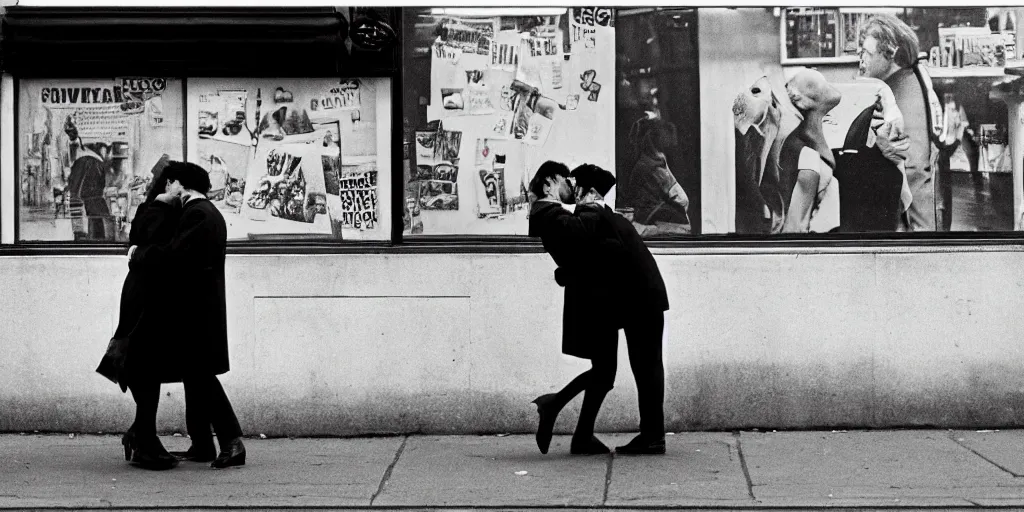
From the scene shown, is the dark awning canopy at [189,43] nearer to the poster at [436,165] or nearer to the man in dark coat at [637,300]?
the poster at [436,165]

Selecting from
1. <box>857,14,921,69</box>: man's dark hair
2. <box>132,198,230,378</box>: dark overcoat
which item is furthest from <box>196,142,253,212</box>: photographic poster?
<box>857,14,921,69</box>: man's dark hair

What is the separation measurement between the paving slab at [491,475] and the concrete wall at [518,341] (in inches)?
19.4

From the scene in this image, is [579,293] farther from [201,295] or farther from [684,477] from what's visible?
[201,295]

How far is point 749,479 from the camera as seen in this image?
23.8ft

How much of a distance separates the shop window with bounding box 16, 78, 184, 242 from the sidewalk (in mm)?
1401

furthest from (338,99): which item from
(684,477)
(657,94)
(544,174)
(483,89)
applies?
(684,477)

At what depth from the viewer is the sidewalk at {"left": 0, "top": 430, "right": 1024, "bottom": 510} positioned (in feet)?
22.2

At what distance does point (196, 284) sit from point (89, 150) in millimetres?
2060

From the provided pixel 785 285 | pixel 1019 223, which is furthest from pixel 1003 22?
pixel 785 285

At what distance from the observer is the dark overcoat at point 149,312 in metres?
7.49

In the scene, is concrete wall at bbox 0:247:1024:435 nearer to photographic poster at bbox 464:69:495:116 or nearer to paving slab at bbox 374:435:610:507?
paving slab at bbox 374:435:610:507

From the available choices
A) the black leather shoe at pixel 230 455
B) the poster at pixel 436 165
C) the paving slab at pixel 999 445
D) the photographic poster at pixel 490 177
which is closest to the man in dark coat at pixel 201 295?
the black leather shoe at pixel 230 455

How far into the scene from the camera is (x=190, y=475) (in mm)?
7441

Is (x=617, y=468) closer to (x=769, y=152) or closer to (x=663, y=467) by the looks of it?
(x=663, y=467)
